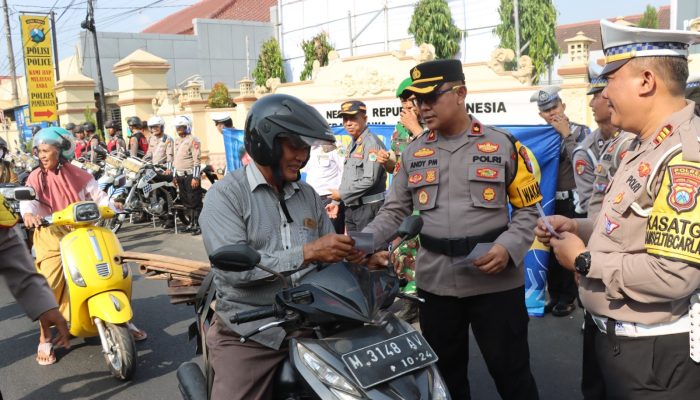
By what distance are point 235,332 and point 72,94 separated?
23014 mm

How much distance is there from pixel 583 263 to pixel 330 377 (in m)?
0.93

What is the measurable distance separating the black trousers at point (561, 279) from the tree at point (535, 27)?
2031 centimetres

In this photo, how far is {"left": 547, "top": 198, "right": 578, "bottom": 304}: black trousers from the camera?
17.4 feet

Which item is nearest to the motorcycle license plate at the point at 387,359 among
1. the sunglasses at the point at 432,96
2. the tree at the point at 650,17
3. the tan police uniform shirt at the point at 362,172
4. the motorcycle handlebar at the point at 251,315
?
the motorcycle handlebar at the point at 251,315

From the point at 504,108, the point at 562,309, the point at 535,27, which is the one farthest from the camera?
the point at 535,27

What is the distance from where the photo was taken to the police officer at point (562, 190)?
532cm

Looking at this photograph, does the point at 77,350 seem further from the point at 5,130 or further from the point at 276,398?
the point at 5,130

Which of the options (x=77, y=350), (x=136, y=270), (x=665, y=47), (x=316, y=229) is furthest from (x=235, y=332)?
(x=136, y=270)

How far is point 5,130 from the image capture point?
109ft

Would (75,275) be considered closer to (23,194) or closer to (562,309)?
(23,194)

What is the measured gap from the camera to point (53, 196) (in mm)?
4906

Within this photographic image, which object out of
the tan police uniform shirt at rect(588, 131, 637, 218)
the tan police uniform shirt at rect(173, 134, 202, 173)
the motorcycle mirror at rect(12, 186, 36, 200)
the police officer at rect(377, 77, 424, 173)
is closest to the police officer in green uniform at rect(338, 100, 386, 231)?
the police officer at rect(377, 77, 424, 173)

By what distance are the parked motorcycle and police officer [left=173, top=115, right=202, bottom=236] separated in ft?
26.3

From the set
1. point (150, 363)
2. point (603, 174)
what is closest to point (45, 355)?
point (150, 363)
